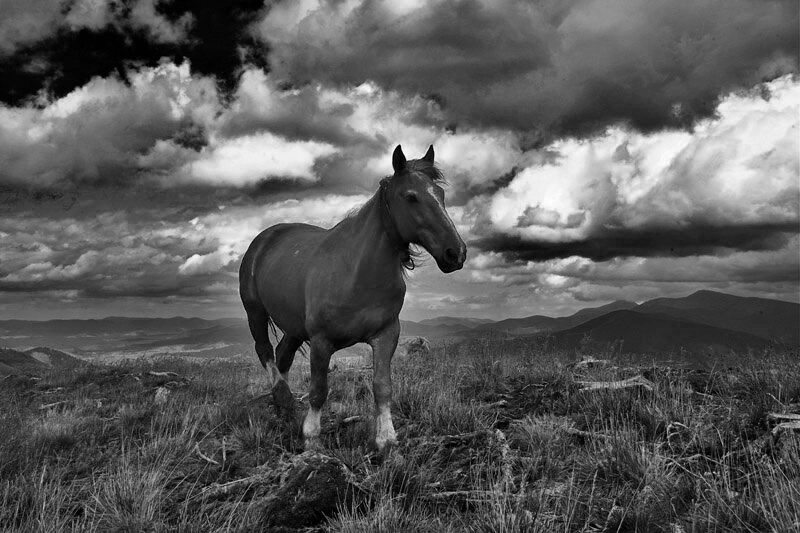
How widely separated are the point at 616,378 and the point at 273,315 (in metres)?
4.95

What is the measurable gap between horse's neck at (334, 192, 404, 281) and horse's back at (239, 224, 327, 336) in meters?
0.99

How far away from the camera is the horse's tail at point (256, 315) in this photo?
7746mm

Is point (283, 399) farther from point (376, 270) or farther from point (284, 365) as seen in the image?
point (376, 270)

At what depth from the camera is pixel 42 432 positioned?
18.4 feet

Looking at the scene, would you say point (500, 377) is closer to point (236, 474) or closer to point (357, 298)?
point (357, 298)

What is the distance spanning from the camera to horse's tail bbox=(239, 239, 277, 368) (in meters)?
7.75

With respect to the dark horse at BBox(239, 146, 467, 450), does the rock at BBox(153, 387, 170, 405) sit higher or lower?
lower

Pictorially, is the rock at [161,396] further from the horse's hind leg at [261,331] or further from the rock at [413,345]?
the rock at [413,345]

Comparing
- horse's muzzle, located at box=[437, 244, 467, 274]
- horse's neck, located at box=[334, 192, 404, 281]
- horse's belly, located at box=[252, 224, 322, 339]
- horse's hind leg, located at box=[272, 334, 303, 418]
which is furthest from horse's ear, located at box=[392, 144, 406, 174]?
horse's hind leg, located at box=[272, 334, 303, 418]

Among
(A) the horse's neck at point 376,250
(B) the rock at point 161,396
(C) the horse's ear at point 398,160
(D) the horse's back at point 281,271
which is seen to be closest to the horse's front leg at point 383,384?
(A) the horse's neck at point 376,250

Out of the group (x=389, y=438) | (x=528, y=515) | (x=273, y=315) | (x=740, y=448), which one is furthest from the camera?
(x=273, y=315)

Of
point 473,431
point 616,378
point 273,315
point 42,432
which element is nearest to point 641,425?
point 473,431

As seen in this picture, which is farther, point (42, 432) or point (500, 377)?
point (500, 377)

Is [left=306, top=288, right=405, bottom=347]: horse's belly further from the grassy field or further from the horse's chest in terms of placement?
the grassy field
